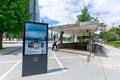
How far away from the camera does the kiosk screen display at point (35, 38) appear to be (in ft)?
23.5

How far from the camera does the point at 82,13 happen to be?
40156 mm

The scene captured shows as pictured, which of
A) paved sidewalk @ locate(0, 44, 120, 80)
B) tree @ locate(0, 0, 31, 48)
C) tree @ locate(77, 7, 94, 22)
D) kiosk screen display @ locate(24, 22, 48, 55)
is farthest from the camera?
tree @ locate(77, 7, 94, 22)

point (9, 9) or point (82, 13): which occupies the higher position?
point (82, 13)

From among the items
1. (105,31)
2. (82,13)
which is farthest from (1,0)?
(105,31)

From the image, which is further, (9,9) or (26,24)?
(9,9)

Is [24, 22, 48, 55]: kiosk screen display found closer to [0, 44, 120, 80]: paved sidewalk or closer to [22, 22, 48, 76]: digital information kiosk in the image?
[22, 22, 48, 76]: digital information kiosk

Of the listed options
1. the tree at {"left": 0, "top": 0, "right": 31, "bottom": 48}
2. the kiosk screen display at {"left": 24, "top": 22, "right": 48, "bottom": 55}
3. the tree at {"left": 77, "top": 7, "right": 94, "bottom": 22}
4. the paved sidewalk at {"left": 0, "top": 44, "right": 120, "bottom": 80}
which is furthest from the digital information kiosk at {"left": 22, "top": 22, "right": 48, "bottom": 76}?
the tree at {"left": 77, "top": 7, "right": 94, "bottom": 22}

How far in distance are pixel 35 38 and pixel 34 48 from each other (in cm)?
43

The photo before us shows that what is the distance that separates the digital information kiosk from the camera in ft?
23.5

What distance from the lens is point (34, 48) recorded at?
7473mm

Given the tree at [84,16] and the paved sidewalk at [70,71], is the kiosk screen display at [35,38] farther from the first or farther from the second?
the tree at [84,16]

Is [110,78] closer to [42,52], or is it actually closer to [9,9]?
[42,52]

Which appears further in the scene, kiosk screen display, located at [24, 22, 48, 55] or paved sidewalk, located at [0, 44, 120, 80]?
paved sidewalk, located at [0, 44, 120, 80]

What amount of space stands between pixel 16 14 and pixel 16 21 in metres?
1.30
